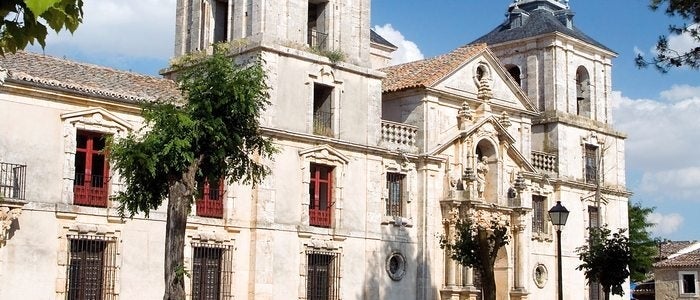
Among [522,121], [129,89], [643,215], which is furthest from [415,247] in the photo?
[643,215]

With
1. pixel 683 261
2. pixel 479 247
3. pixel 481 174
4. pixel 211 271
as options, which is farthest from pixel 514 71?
pixel 683 261

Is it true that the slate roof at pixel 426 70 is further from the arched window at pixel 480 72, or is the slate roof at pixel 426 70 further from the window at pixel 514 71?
the window at pixel 514 71

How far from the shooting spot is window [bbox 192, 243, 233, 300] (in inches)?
1052

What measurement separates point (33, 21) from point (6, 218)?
18311mm

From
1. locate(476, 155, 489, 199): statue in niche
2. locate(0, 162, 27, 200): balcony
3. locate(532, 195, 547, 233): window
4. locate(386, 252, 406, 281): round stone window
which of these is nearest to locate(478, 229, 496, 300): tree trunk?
locate(386, 252, 406, 281): round stone window

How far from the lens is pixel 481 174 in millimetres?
34219

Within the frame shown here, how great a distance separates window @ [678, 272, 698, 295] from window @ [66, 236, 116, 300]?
37060 mm

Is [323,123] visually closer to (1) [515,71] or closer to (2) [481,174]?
(2) [481,174]

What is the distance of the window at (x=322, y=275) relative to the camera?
29.1 m

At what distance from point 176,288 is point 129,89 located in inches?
369

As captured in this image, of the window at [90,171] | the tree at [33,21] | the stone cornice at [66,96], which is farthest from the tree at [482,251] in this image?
the tree at [33,21]

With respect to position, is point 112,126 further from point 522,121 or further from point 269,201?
point 522,121

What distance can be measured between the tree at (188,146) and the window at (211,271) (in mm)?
6497

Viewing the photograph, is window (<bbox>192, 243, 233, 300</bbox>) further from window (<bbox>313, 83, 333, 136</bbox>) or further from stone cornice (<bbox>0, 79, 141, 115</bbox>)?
window (<bbox>313, 83, 333, 136</bbox>)
